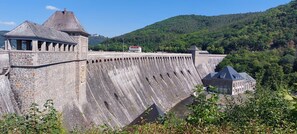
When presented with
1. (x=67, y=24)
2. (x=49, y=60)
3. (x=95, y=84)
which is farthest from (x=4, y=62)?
(x=95, y=84)

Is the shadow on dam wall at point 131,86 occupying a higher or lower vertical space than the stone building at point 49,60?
lower

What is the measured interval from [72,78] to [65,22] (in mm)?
4358

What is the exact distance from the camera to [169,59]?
193 ft

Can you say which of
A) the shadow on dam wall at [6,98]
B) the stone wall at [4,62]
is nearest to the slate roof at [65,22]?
the stone wall at [4,62]

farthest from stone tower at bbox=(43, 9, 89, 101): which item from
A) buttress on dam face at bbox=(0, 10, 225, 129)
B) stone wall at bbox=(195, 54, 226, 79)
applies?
stone wall at bbox=(195, 54, 226, 79)

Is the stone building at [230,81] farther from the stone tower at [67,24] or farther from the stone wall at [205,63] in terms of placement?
the stone tower at [67,24]

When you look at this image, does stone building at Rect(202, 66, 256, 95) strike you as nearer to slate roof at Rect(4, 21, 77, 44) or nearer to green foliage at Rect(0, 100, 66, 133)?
slate roof at Rect(4, 21, 77, 44)

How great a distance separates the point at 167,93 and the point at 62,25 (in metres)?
24.6

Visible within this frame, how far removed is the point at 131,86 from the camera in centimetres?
3734

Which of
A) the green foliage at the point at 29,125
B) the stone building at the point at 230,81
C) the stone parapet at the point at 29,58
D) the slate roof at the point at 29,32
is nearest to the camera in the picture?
the green foliage at the point at 29,125

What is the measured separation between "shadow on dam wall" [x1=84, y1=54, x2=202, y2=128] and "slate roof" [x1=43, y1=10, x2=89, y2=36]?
5.54m

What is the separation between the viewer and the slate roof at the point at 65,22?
24406mm

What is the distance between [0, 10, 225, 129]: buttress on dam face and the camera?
16.6 metres

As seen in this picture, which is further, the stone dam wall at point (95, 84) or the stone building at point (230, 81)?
the stone building at point (230, 81)
